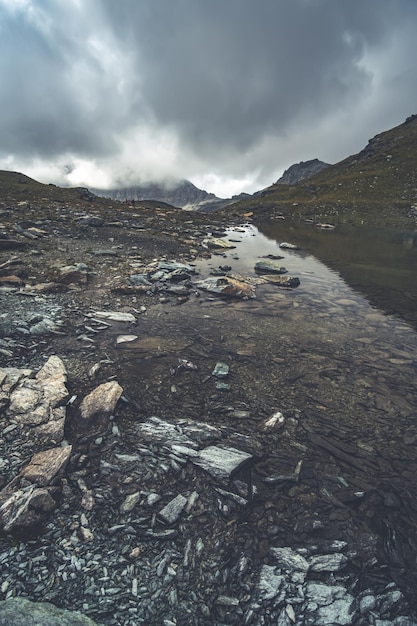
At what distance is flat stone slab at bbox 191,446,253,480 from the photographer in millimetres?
5580

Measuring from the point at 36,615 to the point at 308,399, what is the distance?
678 cm

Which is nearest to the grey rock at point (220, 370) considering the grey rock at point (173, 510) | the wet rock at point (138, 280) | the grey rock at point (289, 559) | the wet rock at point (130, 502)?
the grey rock at point (173, 510)

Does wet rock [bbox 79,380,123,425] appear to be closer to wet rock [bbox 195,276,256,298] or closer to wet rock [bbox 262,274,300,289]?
wet rock [bbox 195,276,256,298]

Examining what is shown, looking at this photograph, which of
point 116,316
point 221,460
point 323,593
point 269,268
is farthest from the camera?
point 269,268

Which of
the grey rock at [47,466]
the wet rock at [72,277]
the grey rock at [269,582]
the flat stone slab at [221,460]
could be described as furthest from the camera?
the wet rock at [72,277]

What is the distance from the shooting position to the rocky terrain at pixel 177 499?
3.88m

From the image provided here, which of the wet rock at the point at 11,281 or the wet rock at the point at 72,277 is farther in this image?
the wet rock at the point at 72,277

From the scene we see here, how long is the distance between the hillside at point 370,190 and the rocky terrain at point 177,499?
280 feet

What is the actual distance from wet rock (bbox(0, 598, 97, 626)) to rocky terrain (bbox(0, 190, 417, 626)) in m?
0.03

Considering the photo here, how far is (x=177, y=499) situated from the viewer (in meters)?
5.11

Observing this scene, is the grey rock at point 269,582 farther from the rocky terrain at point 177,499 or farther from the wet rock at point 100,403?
the wet rock at point 100,403

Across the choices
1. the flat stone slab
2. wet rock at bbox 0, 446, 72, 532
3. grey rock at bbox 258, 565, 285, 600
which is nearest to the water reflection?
the flat stone slab

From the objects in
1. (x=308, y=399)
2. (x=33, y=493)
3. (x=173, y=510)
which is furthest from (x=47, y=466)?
(x=308, y=399)

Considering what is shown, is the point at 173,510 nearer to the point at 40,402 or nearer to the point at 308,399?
the point at 40,402
